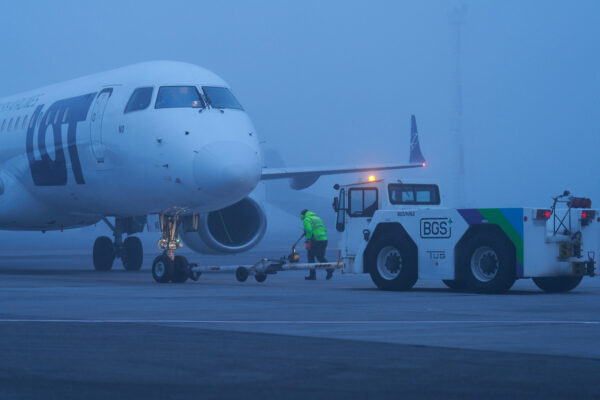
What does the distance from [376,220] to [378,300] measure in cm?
336

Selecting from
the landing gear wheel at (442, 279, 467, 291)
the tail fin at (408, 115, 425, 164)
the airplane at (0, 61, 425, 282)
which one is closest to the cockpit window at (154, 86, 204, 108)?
the airplane at (0, 61, 425, 282)

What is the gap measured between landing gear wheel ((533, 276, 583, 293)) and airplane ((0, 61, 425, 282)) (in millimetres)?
5316

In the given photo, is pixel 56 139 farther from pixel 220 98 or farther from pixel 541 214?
pixel 541 214

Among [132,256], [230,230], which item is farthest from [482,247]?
[132,256]

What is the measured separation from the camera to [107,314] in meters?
11.2

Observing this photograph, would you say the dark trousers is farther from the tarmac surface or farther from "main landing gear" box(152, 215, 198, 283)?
the tarmac surface

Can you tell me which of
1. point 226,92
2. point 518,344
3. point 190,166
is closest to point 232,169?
point 190,166

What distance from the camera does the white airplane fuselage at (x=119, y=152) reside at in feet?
59.0

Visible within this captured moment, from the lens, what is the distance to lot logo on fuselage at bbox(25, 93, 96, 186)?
20.5 meters

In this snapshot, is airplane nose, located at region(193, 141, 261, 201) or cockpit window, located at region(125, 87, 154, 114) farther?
cockpit window, located at region(125, 87, 154, 114)

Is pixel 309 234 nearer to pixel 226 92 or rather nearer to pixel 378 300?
pixel 226 92

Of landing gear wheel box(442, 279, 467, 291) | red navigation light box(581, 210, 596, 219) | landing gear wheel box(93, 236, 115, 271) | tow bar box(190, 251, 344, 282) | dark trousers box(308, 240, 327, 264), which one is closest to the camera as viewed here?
red navigation light box(581, 210, 596, 219)

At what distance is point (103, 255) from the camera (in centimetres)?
2512

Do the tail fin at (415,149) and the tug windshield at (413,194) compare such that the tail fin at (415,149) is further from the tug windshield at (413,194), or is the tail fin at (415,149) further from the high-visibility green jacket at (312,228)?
the tug windshield at (413,194)
